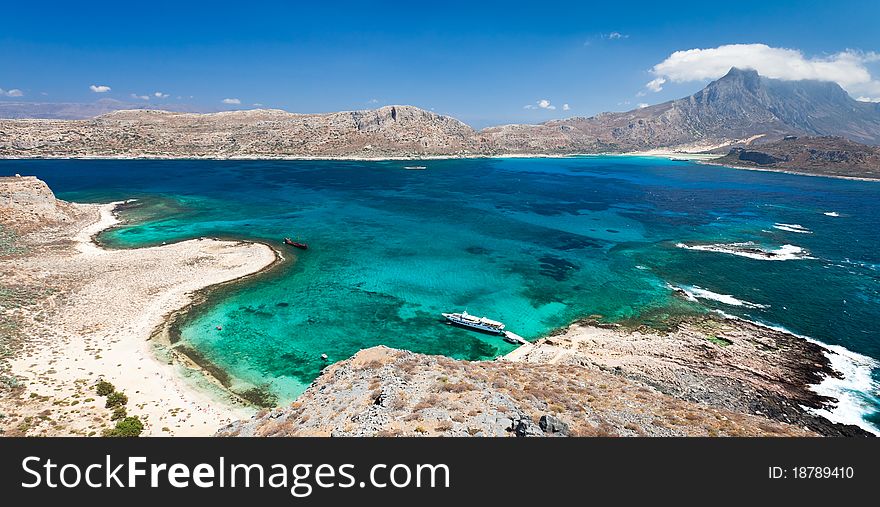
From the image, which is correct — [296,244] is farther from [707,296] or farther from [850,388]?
[850,388]

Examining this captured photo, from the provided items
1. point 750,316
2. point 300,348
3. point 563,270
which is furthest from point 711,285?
point 300,348

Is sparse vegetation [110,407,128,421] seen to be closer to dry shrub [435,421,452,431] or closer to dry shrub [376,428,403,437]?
dry shrub [376,428,403,437]

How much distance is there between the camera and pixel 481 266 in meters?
77.4

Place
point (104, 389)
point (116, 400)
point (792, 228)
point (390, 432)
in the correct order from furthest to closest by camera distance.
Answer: point (792, 228) → point (104, 389) → point (116, 400) → point (390, 432)

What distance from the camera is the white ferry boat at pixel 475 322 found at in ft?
171

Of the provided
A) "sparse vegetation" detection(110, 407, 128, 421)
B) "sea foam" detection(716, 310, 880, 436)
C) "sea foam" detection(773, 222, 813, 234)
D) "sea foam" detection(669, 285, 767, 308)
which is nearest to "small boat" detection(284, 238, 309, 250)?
"sparse vegetation" detection(110, 407, 128, 421)

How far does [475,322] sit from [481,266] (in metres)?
25.6

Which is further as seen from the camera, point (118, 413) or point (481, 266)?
point (481, 266)

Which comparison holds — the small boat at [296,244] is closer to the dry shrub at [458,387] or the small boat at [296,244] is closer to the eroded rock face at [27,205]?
the eroded rock face at [27,205]

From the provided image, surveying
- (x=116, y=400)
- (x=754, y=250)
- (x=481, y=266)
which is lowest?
(x=116, y=400)

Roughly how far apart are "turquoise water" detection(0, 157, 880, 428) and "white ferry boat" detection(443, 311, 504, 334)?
1.68 meters

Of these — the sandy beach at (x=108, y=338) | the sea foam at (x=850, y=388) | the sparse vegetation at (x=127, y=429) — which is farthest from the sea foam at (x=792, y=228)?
the sparse vegetation at (x=127, y=429)

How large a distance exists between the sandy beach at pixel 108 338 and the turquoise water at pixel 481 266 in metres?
4.40

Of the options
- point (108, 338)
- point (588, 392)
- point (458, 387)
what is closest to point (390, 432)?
point (458, 387)
